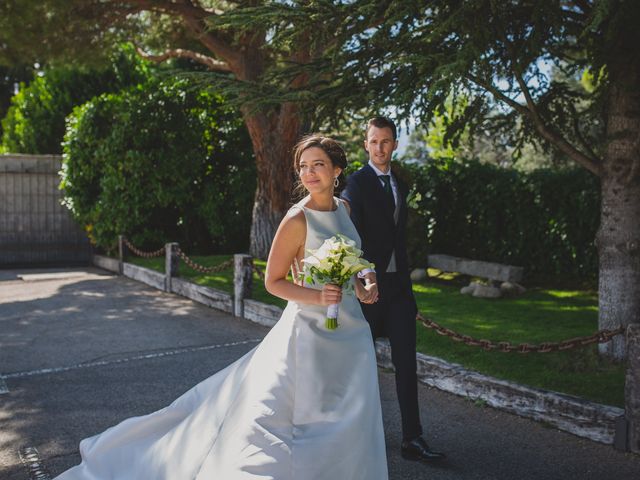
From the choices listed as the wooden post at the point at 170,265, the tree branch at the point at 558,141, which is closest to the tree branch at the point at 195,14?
the wooden post at the point at 170,265

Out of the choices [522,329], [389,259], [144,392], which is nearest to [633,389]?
[389,259]

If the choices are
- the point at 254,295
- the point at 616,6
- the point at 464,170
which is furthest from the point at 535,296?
the point at 616,6

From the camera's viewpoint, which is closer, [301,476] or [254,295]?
[301,476]

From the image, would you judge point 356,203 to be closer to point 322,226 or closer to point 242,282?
point 322,226

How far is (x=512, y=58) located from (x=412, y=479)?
4048 mm

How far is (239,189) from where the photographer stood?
17.0 m

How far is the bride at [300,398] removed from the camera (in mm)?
3566

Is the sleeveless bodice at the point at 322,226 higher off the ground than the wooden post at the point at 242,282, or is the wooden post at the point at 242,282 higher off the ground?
the sleeveless bodice at the point at 322,226

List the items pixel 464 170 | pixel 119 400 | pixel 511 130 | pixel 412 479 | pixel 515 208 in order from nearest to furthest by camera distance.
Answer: pixel 412 479, pixel 119 400, pixel 511 130, pixel 515 208, pixel 464 170

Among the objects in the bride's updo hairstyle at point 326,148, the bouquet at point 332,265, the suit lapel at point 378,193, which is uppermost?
the bride's updo hairstyle at point 326,148

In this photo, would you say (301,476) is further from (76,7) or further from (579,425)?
(76,7)

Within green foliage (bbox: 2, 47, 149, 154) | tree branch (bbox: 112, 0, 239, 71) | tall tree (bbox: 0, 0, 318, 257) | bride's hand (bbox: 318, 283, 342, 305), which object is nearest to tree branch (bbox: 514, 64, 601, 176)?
bride's hand (bbox: 318, 283, 342, 305)

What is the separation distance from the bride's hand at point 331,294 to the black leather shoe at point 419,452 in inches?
64.4

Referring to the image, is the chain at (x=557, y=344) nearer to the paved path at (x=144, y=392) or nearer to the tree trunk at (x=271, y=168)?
the paved path at (x=144, y=392)
